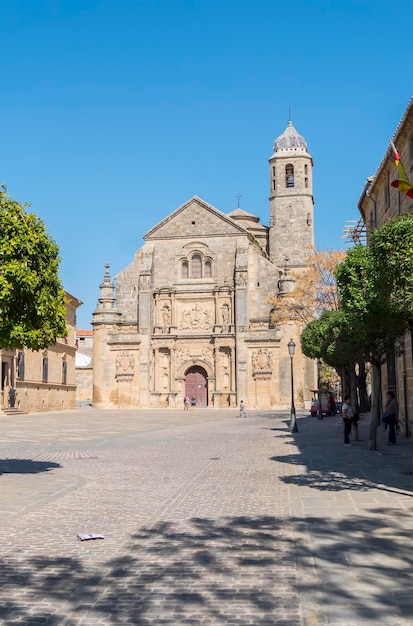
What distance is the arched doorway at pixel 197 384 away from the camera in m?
52.2

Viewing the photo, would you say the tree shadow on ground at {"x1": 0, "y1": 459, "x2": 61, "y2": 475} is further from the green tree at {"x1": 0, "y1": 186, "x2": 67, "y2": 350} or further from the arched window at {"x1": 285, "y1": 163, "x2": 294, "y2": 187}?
the arched window at {"x1": 285, "y1": 163, "x2": 294, "y2": 187}

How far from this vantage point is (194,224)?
5512 centimetres

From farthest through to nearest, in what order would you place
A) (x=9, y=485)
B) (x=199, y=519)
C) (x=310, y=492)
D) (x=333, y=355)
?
(x=333, y=355) < (x=9, y=485) < (x=310, y=492) < (x=199, y=519)

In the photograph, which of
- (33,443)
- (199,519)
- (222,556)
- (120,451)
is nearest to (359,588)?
(222,556)

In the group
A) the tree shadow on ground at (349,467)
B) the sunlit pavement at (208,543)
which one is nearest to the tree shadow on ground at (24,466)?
the sunlit pavement at (208,543)

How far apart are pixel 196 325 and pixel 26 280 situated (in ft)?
139

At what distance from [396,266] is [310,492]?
13.2 ft

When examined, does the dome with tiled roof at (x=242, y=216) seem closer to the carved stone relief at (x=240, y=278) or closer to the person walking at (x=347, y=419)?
the carved stone relief at (x=240, y=278)

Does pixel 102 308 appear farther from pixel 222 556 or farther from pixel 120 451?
pixel 222 556

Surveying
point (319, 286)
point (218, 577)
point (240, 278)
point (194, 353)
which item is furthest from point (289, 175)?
point (218, 577)

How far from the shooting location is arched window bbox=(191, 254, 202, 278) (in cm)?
5447

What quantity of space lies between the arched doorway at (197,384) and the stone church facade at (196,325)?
8cm

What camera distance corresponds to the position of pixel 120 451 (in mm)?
18266

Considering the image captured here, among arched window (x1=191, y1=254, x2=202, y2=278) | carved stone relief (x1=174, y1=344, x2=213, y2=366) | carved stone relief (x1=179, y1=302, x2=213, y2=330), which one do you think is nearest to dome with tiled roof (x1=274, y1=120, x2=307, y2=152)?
arched window (x1=191, y1=254, x2=202, y2=278)
